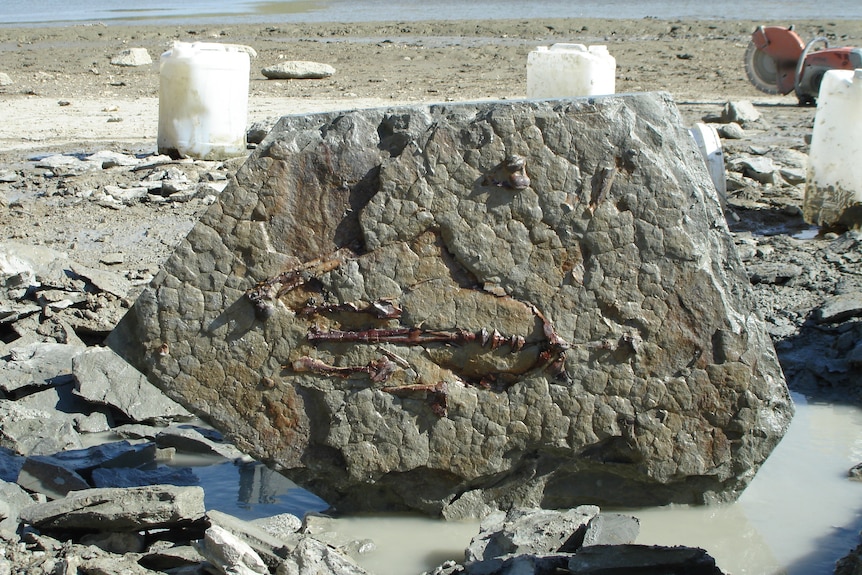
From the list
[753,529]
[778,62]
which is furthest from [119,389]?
[778,62]

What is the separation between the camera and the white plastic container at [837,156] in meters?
6.25

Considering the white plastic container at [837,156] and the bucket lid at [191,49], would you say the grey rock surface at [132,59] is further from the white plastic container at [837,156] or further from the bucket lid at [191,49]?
the white plastic container at [837,156]

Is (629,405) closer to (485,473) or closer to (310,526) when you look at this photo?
(485,473)

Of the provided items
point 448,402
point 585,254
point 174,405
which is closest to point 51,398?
point 174,405

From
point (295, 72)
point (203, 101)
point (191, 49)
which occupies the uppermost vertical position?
point (191, 49)

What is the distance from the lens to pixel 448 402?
124 inches

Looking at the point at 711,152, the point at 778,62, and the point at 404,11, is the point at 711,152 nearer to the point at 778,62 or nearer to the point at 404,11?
the point at 778,62

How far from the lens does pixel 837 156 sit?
21.0 feet

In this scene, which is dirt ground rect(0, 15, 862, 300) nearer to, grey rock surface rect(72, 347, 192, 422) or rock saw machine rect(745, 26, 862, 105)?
rock saw machine rect(745, 26, 862, 105)

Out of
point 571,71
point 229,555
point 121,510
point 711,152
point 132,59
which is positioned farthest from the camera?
point 132,59

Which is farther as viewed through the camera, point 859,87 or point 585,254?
point 859,87

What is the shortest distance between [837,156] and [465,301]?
4140mm

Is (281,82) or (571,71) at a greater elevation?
(571,71)

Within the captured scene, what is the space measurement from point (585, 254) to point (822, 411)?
5.57ft
